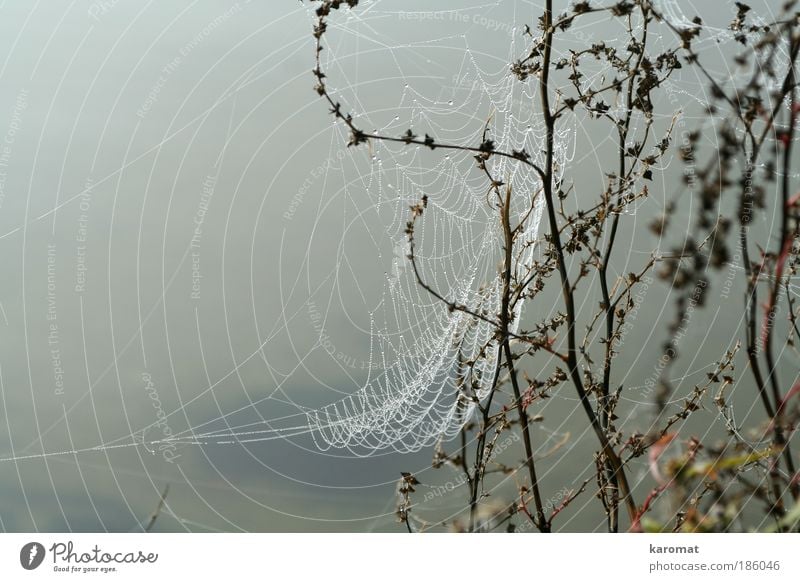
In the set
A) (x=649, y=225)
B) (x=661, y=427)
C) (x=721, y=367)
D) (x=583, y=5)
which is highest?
(x=583, y=5)

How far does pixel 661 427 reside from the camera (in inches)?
80.1

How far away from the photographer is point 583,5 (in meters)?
1.95

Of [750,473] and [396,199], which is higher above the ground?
[396,199]

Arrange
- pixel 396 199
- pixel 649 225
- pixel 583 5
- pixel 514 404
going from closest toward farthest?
pixel 583 5 → pixel 514 404 → pixel 649 225 → pixel 396 199
